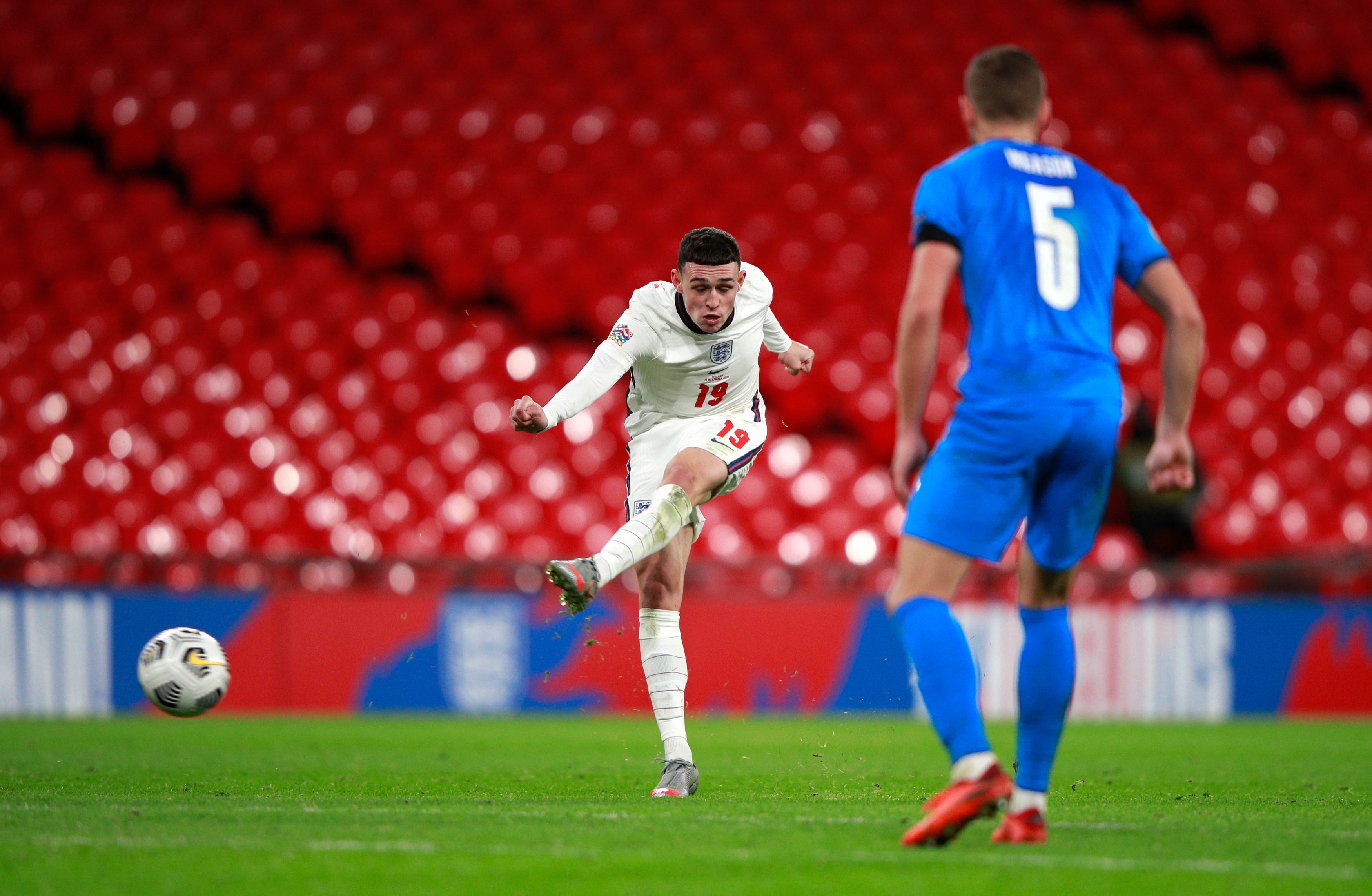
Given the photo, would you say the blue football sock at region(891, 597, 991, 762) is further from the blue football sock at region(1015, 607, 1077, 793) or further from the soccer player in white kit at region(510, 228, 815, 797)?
the soccer player in white kit at region(510, 228, 815, 797)

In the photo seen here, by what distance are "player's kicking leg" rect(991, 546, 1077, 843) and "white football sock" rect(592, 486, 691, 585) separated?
1357 millimetres

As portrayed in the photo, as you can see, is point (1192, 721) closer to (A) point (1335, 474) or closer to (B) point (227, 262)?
(A) point (1335, 474)

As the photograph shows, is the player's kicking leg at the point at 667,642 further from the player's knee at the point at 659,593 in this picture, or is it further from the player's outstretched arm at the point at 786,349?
the player's outstretched arm at the point at 786,349

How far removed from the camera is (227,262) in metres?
12.6

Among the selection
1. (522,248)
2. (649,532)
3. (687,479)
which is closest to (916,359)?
(649,532)

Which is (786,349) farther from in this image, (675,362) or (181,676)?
(181,676)

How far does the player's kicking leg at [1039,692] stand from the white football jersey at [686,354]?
6.04ft

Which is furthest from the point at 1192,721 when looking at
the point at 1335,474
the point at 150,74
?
the point at 150,74

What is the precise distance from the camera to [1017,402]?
10.9ft

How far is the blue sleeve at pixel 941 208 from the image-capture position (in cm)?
335

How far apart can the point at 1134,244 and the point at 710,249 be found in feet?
5.54

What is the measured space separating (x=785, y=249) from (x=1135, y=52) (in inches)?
172

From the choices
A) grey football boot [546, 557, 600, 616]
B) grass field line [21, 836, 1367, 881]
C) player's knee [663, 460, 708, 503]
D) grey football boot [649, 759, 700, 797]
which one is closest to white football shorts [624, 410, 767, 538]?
player's knee [663, 460, 708, 503]

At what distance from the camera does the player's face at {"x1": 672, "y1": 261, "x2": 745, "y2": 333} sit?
192 inches
